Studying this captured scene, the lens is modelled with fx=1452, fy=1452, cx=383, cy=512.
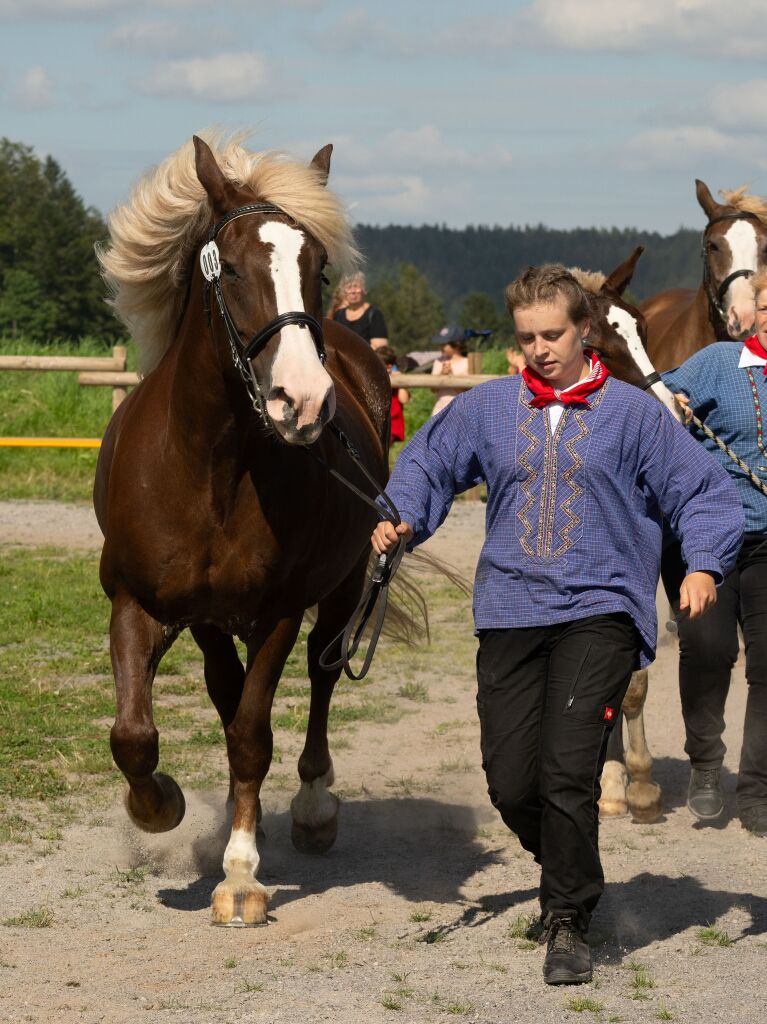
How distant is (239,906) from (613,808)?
6.58 feet

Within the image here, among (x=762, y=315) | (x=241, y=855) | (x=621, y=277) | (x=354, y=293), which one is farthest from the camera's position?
(x=354, y=293)

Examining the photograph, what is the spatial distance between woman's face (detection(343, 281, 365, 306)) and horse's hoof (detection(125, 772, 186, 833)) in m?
7.84

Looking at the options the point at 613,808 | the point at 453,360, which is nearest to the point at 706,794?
the point at 613,808

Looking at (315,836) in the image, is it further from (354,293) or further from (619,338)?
(354,293)

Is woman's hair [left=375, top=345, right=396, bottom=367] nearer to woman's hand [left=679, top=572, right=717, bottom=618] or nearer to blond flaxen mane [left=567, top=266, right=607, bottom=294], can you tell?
blond flaxen mane [left=567, top=266, right=607, bottom=294]

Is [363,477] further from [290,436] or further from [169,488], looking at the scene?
[290,436]

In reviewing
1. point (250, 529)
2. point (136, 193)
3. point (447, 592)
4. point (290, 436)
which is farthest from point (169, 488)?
point (447, 592)

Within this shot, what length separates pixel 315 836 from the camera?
5.20 meters

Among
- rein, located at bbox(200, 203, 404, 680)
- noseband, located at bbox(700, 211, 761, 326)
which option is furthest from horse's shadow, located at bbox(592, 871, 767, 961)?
noseband, located at bbox(700, 211, 761, 326)

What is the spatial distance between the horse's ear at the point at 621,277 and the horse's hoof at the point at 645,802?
1984 mm

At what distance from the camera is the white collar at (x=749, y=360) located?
202 inches

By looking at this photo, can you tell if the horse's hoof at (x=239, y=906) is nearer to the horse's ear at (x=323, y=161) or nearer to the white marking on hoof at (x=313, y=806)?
the white marking on hoof at (x=313, y=806)

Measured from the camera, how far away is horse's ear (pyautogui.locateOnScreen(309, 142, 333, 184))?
4715 mm

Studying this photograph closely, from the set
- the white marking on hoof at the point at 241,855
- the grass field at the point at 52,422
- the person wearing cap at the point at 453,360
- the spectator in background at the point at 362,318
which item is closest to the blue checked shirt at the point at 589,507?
the white marking on hoof at the point at 241,855
